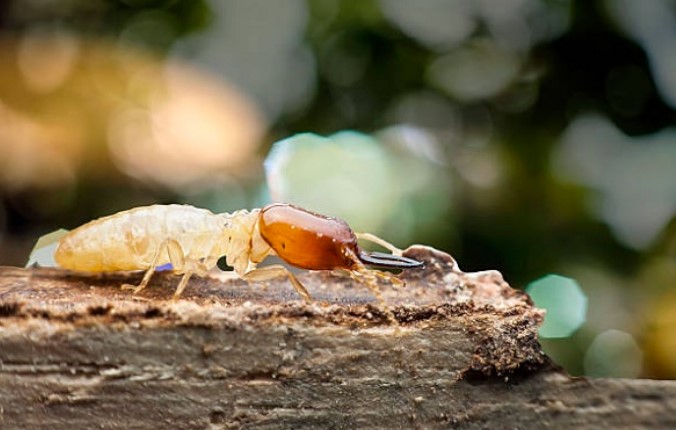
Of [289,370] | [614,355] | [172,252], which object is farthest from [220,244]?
[614,355]

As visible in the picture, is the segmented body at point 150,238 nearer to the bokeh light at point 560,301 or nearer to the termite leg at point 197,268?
the termite leg at point 197,268

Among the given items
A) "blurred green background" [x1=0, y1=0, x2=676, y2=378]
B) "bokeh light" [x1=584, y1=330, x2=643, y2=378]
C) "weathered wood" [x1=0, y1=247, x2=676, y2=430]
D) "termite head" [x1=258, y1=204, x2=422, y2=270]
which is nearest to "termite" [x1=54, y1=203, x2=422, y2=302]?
"termite head" [x1=258, y1=204, x2=422, y2=270]

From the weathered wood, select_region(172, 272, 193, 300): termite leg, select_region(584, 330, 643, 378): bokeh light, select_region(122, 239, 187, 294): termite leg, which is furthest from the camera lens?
select_region(584, 330, 643, 378): bokeh light

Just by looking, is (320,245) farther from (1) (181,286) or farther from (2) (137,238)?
(2) (137,238)

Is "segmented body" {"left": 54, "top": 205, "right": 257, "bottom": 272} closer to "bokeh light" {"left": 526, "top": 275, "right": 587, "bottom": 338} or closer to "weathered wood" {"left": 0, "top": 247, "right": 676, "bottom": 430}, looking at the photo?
"weathered wood" {"left": 0, "top": 247, "right": 676, "bottom": 430}

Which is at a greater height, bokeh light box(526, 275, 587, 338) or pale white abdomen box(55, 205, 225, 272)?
pale white abdomen box(55, 205, 225, 272)

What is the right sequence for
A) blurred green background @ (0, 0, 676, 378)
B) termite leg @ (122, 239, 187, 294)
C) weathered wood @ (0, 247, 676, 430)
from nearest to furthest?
weathered wood @ (0, 247, 676, 430) → termite leg @ (122, 239, 187, 294) → blurred green background @ (0, 0, 676, 378)

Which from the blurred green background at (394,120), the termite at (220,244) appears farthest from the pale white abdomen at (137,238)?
the blurred green background at (394,120)
